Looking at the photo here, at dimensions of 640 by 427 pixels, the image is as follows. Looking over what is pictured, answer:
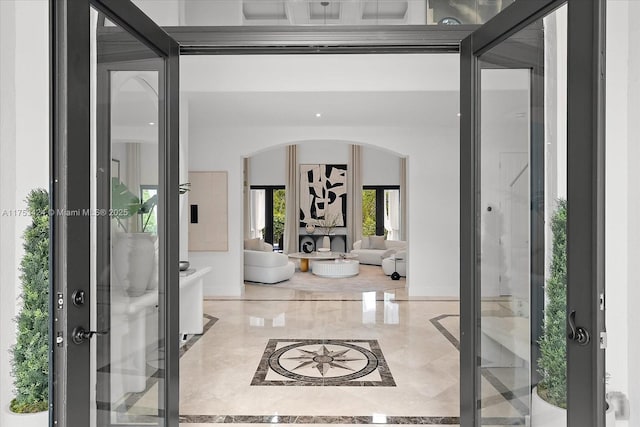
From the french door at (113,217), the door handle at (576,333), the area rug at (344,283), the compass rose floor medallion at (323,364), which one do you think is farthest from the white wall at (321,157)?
the door handle at (576,333)


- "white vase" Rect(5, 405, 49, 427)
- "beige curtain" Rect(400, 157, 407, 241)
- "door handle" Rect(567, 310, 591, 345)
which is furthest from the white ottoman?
"door handle" Rect(567, 310, 591, 345)

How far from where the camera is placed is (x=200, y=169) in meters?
6.80

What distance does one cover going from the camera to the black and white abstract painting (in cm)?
1104

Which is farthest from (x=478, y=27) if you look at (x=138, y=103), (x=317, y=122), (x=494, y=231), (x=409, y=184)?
(x=409, y=184)

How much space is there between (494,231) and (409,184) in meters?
5.01

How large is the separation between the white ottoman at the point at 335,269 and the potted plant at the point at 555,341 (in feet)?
22.2

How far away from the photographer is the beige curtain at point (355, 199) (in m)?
11.0

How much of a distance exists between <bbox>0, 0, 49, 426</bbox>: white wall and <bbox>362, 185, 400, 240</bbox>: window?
9.48 metres

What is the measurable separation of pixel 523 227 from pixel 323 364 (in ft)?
7.55

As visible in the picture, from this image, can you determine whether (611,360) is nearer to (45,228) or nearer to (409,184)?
(45,228)

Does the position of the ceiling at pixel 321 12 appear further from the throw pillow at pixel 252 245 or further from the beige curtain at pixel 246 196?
the beige curtain at pixel 246 196

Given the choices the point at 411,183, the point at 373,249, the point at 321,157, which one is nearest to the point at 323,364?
the point at 411,183

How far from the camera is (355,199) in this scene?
11031 millimetres

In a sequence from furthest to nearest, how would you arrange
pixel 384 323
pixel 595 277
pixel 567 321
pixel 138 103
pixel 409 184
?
pixel 409 184
pixel 384 323
pixel 138 103
pixel 567 321
pixel 595 277
